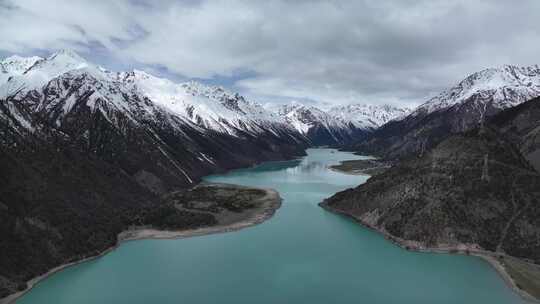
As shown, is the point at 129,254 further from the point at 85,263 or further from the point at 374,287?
the point at 374,287

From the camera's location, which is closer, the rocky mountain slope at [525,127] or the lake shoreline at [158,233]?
the lake shoreline at [158,233]

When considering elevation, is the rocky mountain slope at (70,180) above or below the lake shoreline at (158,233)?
above

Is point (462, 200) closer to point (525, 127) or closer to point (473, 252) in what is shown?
point (473, 252)

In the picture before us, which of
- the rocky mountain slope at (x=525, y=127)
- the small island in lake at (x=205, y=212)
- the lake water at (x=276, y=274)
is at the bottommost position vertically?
the lake water at (x=276, y=274)

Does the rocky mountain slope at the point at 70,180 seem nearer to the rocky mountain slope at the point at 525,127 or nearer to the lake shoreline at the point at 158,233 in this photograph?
the lake shoreline at the point at 158,233

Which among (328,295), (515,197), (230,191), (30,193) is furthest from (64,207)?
(515,197)

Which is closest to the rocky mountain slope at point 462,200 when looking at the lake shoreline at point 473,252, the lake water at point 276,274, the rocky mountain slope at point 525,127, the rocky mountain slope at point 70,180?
the lake shoreline at point 473,252
